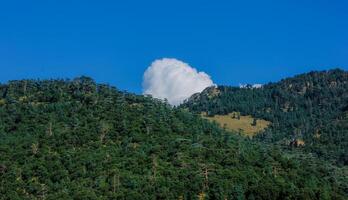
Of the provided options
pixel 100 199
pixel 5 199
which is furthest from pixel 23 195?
pixel 100 199

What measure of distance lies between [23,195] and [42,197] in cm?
657

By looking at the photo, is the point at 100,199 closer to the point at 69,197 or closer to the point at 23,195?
the point at 69,197

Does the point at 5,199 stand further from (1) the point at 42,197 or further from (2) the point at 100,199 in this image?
(2) the point at 100,199

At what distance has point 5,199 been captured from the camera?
646 ft

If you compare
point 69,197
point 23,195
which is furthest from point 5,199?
point 69,197

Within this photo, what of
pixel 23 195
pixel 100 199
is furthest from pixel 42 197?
pixel 100 199

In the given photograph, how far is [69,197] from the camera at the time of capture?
196375mm

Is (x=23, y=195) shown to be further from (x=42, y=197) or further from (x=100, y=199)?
(x=100, y=199)

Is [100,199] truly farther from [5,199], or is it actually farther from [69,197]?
[5,199]

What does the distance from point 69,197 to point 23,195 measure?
1551 centimetres

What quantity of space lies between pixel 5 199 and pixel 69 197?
2005cm

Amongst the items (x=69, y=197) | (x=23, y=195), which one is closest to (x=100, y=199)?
(x=69, y=197)

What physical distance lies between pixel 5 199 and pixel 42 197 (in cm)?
1135

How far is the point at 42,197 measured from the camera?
198 metres
